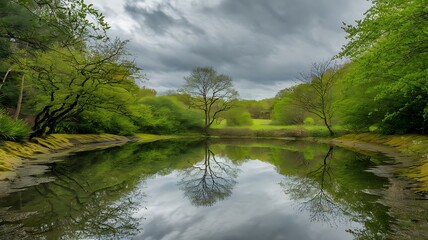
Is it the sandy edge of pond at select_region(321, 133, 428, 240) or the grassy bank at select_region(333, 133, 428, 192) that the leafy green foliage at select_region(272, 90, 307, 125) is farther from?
the sandy edge of pond at select_region(321, 133, 428, 240)

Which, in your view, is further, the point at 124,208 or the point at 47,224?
the point at 124,208

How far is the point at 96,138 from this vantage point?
29.2 metres

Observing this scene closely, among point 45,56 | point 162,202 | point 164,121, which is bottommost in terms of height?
point 162,202

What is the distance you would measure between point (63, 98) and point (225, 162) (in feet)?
40.9

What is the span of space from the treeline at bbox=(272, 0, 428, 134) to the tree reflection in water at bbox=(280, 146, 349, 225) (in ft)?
15.9

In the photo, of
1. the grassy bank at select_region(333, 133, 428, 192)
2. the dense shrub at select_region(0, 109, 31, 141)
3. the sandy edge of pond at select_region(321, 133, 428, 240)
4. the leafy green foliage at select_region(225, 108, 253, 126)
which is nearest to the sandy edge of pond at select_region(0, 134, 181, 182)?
the dense shrub at select_region(0, 109, 31, 141)

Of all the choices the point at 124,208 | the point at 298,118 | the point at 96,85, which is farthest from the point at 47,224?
the point at 298,118

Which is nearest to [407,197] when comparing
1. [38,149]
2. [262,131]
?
[38,149]

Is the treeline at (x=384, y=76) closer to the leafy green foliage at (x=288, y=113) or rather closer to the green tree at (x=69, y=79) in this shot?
the leafy green foliage at (x=288, y=113)

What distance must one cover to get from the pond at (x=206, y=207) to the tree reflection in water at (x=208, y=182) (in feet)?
0.12

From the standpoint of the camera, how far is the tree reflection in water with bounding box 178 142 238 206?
8.86m

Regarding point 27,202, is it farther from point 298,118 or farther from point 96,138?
point 298,118

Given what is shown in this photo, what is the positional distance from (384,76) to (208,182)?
11169 mm

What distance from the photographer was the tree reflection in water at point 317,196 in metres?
6.82
